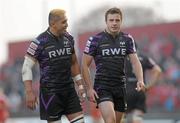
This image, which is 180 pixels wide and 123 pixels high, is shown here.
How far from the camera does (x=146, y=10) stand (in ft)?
180

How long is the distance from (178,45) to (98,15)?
1290 inches

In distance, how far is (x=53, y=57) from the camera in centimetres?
1106

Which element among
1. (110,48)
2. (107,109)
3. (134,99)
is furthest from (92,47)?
(134,99)

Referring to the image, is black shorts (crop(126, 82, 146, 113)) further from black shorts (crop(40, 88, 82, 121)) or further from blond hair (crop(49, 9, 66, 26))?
blond hair (crop(49, 9, 66, 26))

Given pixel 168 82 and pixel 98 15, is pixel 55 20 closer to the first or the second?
pixel 168 82

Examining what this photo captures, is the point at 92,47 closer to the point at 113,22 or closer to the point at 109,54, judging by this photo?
the point at 109,54

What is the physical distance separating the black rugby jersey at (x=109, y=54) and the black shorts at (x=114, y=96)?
10 centimetres

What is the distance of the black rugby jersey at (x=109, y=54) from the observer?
448 inches

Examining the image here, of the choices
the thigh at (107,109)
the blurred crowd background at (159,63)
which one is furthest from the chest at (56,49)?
the blurred crowd background at (159,63)

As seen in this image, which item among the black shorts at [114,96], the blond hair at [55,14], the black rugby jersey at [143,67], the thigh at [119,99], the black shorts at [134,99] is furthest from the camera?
the black shorts at [134,99]

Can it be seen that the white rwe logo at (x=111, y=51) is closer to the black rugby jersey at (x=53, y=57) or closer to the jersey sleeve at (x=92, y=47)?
the jersey sleeve at (x=92, y=47)

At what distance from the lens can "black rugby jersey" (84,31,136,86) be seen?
11.4 m

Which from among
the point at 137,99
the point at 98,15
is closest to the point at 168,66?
the point at 137,99

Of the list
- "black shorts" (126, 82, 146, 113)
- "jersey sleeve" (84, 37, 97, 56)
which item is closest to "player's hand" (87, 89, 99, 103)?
"jersey sleeve" (84, 37, 97, 56)
